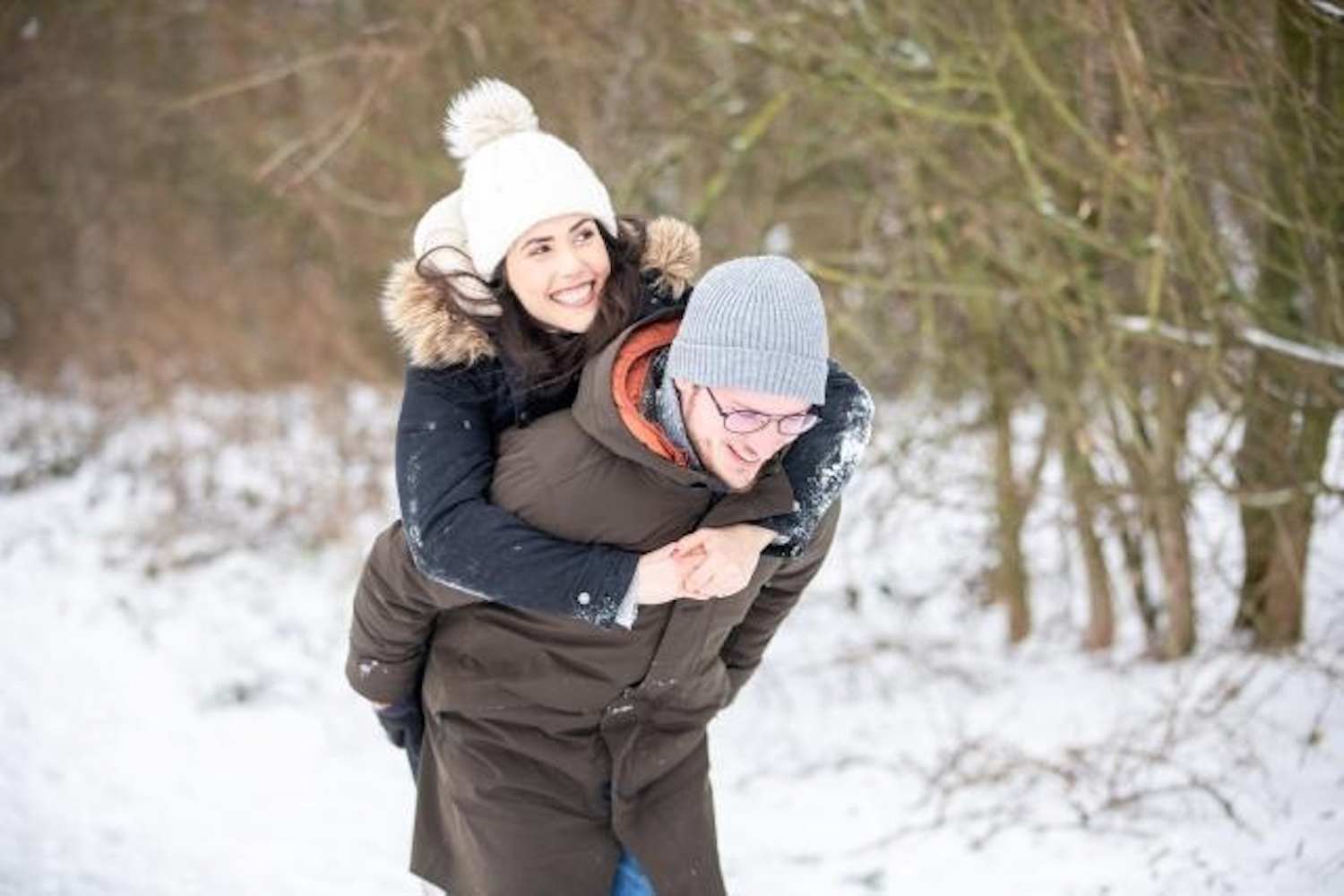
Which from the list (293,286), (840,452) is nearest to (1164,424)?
(840,452)

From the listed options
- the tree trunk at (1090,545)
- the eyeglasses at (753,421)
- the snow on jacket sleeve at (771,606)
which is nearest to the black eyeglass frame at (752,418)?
the eyeglasses at (753,421)

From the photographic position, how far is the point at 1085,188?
4.27 metres

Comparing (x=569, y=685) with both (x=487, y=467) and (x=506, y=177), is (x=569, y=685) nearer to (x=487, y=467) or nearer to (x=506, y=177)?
(x=487, y=467)

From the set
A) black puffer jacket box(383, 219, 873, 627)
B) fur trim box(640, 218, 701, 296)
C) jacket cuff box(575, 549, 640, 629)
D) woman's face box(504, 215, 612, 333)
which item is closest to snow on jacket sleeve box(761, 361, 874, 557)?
black puffer jacket box(383, 219, 873, 627)

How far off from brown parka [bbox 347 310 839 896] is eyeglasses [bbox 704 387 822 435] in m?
0.11

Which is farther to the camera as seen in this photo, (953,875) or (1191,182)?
(1191,182)

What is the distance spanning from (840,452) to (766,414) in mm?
256

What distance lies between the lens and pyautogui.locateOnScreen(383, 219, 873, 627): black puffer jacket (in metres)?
1.96

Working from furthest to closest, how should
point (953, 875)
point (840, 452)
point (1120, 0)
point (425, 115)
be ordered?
point (425, 115), point (953, 875), point (1120, 0), point (840, 452)

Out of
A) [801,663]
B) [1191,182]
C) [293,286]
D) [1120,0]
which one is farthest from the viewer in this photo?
[293,286]

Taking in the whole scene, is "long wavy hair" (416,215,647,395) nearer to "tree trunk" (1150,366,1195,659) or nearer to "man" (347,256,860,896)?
"man" (347,256,860,896)

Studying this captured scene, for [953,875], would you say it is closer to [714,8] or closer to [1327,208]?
[1327,208]

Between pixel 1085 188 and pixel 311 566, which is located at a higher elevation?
pixel 1085 188

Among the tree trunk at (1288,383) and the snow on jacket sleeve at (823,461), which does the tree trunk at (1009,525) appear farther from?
the snow on jacket sleeve at (823,461)
